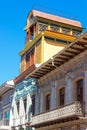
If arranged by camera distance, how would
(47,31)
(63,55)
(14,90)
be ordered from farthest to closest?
(14,90), (47,31), (63,55)

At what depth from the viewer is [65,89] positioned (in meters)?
18.4

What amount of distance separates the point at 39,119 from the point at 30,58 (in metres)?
6.98

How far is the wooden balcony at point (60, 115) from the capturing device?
15.6 m

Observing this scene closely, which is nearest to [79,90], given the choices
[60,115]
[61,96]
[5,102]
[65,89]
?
[65,89]

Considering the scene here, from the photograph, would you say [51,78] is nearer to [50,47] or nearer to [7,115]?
[50,47]

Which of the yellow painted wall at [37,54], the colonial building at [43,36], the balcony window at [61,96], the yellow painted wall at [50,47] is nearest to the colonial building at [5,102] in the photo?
the colonial building at [43,36]

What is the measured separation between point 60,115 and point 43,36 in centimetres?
824

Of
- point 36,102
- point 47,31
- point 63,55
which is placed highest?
point 47,31

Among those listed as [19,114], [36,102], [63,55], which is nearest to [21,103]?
[19,114]

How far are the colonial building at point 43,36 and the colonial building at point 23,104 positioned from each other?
0.82m

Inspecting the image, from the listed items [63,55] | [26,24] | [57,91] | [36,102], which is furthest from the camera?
[26,24]

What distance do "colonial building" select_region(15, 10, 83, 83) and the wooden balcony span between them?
14.3 feet

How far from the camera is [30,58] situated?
25.3 meters

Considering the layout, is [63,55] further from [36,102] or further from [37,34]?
[37,34]
